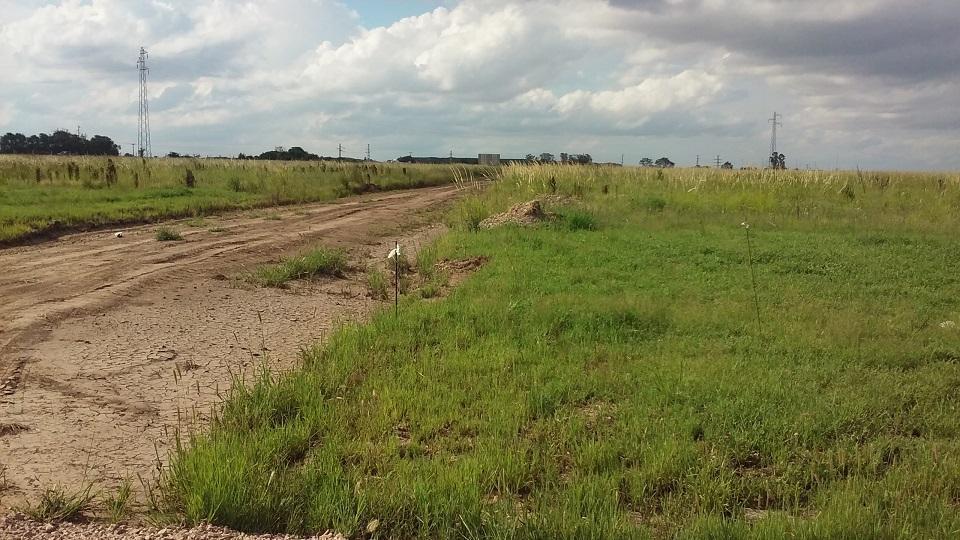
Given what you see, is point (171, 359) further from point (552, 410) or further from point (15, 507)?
point (552, 410)

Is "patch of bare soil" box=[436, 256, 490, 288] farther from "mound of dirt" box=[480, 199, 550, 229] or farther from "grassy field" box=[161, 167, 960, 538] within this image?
"mound of dirt" box=[480, 199, 550, 229]

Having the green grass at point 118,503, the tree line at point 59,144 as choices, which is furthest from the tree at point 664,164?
the tree line at point 59,144

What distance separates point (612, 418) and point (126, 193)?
18.2 m

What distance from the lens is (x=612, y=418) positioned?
4.46 meters

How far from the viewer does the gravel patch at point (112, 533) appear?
9.91ft

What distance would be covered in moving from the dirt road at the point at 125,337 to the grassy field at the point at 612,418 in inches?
22.6

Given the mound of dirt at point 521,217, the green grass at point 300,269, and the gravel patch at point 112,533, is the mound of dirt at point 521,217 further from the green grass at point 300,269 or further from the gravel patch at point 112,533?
the gravel patch at point 112,533

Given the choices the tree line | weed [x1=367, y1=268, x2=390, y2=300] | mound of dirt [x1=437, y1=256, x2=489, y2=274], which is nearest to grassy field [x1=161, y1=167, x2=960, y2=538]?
weed [x1=367, y1=268, x2=390, y2=300]

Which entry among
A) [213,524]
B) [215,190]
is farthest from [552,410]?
[215,190]

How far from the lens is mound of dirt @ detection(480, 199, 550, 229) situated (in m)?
15.1

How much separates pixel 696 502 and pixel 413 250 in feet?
35.8

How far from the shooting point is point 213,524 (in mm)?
3178

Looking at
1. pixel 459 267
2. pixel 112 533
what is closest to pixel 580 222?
pixel 459 267

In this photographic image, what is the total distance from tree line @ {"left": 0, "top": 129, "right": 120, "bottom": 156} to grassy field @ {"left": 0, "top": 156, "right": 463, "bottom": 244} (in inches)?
1746
